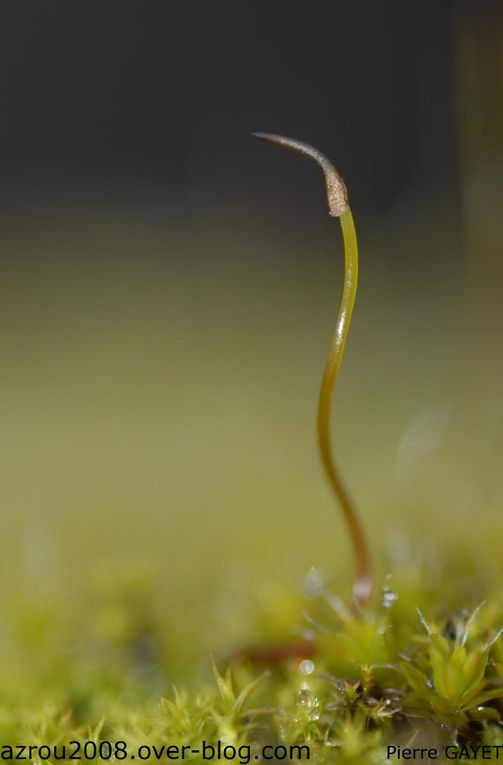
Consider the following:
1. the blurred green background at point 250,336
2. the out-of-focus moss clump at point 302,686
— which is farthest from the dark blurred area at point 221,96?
the out-of-focus moss clump at point 302,686

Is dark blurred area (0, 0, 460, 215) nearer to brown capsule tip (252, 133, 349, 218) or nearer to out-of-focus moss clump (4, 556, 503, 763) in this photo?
brown capsule tip (252, 133, 349, 218)

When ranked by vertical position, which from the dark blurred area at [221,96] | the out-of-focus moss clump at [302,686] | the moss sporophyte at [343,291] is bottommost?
the out-of-focus moss clump at [302,686]

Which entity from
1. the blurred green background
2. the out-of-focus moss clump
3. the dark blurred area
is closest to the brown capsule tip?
the out-of-focus moss clump

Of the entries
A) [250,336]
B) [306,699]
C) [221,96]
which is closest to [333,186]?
[306,699]

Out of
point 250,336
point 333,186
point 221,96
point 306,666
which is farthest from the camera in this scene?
point 221,96

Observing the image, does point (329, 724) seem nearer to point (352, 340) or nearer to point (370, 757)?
point (370, 757)

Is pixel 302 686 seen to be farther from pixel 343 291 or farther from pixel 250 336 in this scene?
pixel 250 336

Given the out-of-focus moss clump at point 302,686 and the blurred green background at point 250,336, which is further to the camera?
the blurred green background at point 250,336

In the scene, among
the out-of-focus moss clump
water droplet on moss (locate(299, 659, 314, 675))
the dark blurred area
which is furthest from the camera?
the dark blurred area

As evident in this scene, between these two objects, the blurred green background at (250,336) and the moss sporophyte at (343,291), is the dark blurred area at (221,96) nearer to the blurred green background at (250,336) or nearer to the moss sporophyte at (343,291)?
the blurred green background at (250,336)
